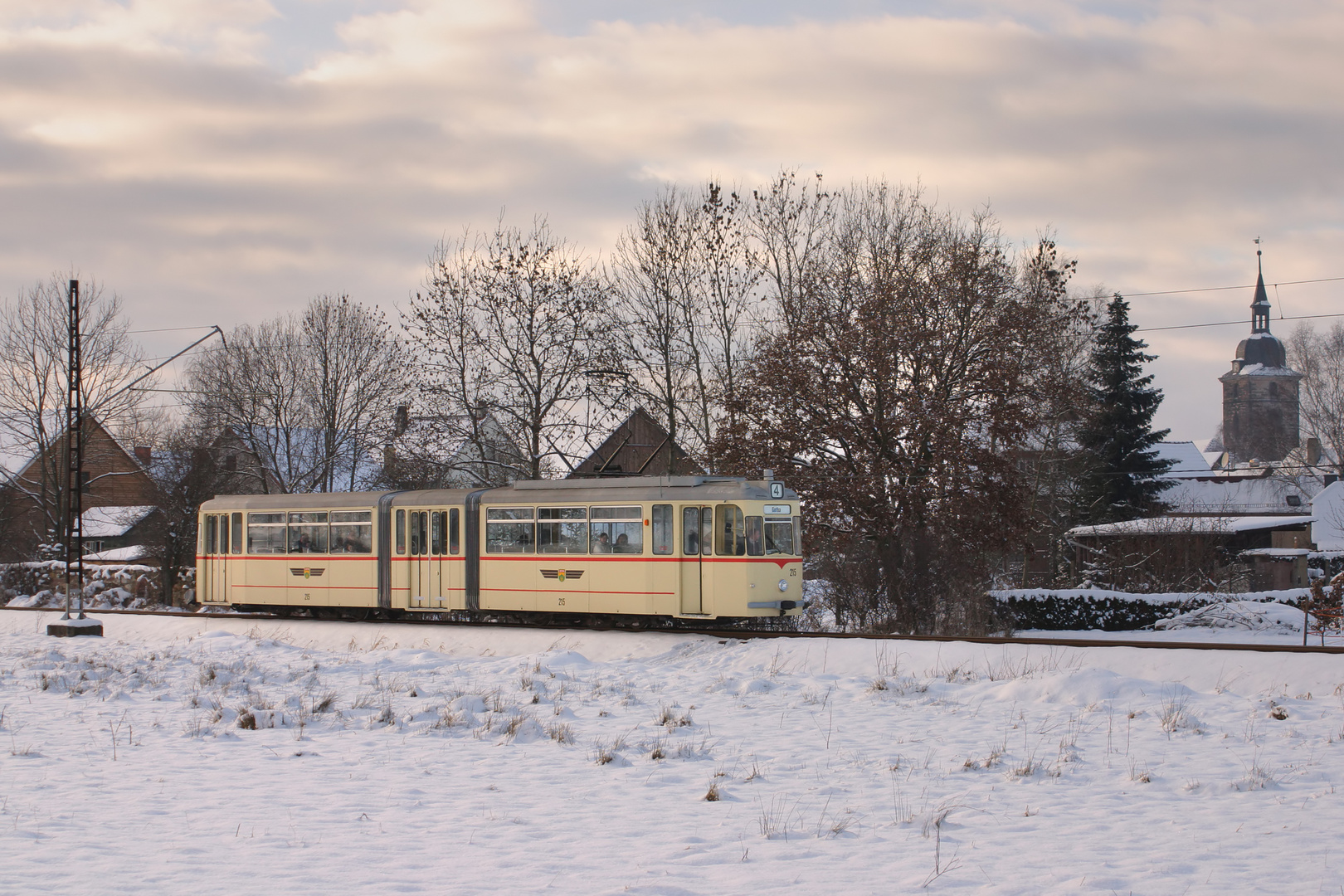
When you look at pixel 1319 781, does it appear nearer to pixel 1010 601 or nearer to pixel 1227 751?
pixel 1227 751

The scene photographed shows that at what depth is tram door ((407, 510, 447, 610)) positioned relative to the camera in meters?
22.7

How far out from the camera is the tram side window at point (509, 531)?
70.1 feet

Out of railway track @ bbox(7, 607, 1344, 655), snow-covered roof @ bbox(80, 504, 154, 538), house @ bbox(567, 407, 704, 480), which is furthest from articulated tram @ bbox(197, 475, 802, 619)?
snow-covered roof @ bbox(80, 504, 154, 538)

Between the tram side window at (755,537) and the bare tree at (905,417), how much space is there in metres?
5.18

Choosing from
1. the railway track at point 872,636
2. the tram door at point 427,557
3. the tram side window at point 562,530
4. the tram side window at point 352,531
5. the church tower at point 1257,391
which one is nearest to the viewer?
the railway track at point 872,636

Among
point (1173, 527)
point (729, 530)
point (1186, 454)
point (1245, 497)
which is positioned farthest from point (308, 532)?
point (1186, 454)

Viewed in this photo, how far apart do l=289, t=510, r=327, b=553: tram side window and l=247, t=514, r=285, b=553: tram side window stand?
0.34 meters

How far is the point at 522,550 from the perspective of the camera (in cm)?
2155

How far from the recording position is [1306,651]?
15.0 metres

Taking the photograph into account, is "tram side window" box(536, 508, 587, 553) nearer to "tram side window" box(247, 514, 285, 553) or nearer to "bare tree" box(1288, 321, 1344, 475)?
"tram side window" box(247, 514, 285, 553)

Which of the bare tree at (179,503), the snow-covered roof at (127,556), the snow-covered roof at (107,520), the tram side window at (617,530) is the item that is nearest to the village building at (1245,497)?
the tram side window at (617,530)

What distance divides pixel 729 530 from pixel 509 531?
15.0ft

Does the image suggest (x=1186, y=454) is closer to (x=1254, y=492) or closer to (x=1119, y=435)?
(x=1254, y=492)

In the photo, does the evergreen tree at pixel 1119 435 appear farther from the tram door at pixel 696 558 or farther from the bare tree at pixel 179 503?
the bare tree at pixel 179 503
